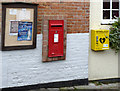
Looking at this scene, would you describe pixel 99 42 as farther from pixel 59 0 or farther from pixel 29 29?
pixel 29 29

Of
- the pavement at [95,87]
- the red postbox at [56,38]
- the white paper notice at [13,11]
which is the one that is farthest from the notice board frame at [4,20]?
the pavement at [95,87]

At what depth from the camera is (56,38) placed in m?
6.29

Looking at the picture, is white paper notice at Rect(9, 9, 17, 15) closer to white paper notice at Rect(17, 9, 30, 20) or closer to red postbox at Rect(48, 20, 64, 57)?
white paper notice at Rect(17, 9, 30, 20)

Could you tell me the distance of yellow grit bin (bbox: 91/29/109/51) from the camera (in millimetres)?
6723

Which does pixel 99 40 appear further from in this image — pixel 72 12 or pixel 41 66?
pixel 41 66

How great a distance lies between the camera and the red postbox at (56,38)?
244 inches

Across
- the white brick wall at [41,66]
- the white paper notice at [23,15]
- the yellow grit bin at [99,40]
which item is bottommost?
the white brick wall at [41,66]

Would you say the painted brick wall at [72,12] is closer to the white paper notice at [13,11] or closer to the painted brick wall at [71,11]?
the painted brick wall at [71,11]

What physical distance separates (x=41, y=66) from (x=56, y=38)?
924mm

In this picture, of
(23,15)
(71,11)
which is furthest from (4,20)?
(71,11)

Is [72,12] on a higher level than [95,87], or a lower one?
higher

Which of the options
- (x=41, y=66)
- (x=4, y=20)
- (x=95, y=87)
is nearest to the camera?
(x=4, y=20)

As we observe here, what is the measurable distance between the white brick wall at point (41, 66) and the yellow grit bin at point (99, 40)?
204 millimetres

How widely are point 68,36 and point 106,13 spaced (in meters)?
1.71
